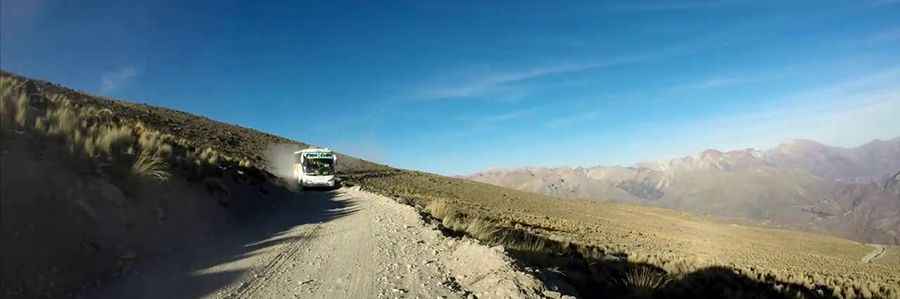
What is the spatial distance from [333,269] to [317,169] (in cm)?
2428

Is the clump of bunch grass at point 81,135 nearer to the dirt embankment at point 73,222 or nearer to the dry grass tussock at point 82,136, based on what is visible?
the dry grass tussock at point 82,136

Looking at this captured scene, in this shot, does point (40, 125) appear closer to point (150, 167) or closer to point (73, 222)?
point (150, 167)

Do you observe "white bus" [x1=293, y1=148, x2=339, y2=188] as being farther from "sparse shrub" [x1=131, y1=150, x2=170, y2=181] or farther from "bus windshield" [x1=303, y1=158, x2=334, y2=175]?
"sparse shrub" [x1=131, y1=150, x2=170, y2=181]

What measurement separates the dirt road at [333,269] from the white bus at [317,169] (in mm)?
18755

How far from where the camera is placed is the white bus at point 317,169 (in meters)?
31.0

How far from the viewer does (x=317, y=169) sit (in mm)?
31422

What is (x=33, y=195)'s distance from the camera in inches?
283

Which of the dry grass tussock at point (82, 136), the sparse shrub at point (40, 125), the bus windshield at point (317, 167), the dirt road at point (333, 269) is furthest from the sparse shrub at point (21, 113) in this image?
the bus windshield at point (317, 167)

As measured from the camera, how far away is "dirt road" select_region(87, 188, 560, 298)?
6.70 metres

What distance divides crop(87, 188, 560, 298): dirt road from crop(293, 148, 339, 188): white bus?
61.5 feet

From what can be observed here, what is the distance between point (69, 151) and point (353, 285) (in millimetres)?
6413

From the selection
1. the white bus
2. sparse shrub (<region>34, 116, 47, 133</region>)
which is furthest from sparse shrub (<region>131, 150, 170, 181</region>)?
the white bus

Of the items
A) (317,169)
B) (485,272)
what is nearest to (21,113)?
(485,272)

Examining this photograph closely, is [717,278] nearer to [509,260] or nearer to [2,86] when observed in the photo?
[509,260]
